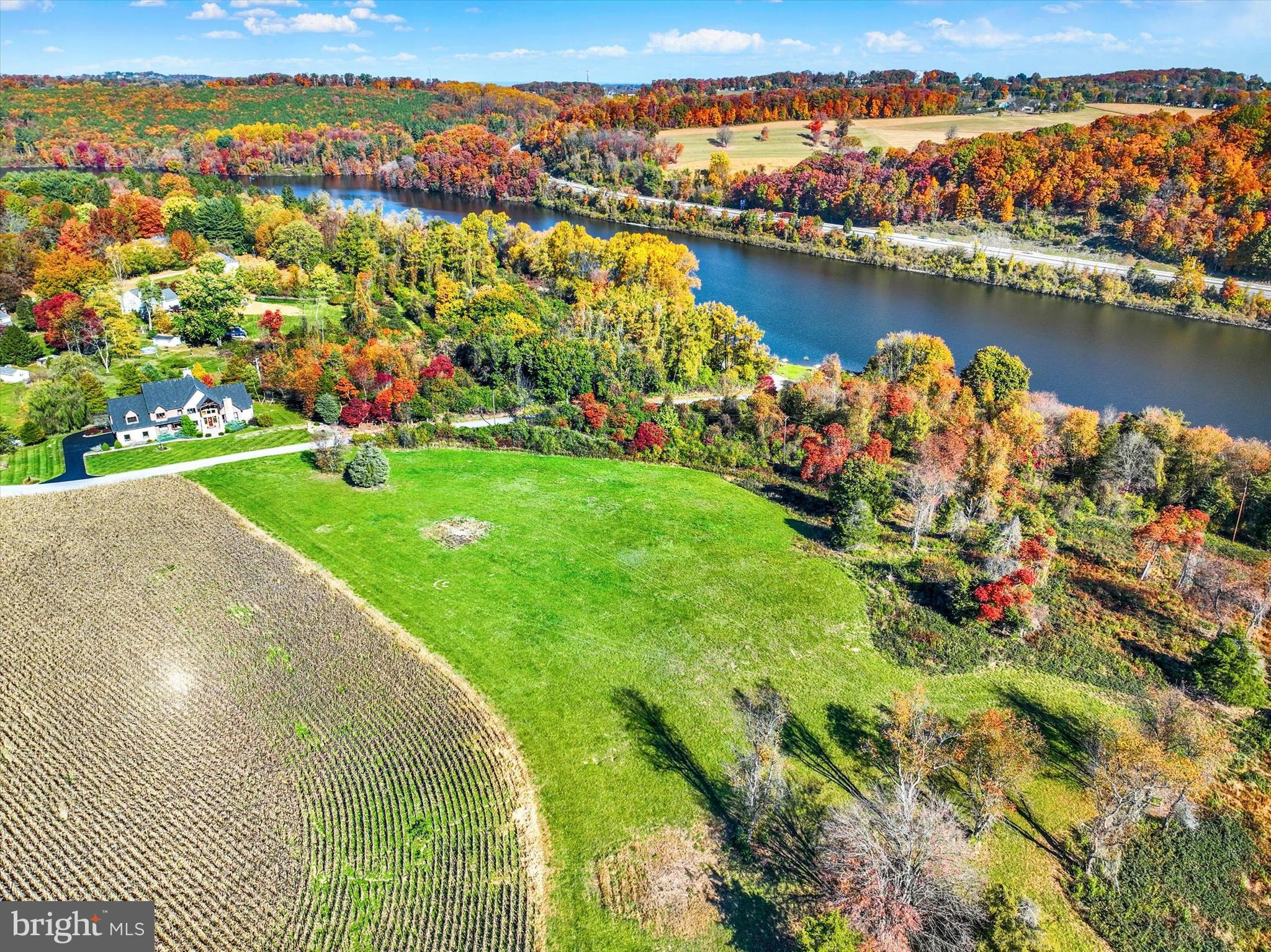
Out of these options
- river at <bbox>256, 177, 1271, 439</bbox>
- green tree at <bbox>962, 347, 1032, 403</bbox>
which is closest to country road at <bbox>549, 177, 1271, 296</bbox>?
river at <bbox>256, 177, 1271, 439</bbox>

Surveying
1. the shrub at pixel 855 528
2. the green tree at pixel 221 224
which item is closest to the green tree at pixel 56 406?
the green tree at pixel 221 224

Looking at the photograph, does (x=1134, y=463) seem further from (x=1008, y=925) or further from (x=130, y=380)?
(x=130, y=380)

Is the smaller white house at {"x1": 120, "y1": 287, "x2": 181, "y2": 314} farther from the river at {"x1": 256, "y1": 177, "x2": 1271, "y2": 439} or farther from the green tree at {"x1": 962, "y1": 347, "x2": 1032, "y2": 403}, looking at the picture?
the green tree at {"x1": 962, "y1": 347, "x2": 1032, "y2": 403}

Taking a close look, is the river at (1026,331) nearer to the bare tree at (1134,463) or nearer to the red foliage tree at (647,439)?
the bare tree at (1134,463)

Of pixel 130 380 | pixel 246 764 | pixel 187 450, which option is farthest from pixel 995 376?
pixel 130 380

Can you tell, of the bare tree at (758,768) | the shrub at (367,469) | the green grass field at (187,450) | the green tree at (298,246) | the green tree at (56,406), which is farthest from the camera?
the green tree at (298,246)
